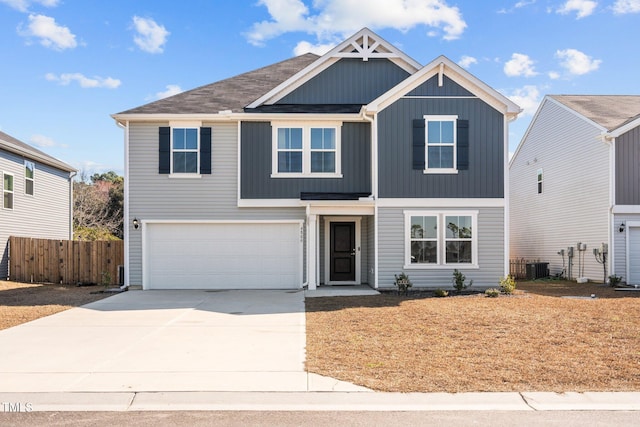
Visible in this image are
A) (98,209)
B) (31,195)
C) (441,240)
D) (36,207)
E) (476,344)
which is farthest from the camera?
(98,209)

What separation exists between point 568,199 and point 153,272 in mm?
15464

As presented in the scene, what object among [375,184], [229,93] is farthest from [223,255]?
[229,93]

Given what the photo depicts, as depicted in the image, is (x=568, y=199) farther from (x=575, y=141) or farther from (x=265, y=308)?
(x=265, y=308)

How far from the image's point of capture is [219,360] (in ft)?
24.1

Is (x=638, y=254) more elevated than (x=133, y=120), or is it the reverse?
(x=133, y=120)

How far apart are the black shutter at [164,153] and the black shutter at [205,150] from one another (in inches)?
38.0

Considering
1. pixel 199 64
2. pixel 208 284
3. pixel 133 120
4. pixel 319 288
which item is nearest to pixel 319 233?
pixel 319 288

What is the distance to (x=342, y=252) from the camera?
55.6 feet

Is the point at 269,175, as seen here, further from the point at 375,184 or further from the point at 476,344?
the point at 476,344

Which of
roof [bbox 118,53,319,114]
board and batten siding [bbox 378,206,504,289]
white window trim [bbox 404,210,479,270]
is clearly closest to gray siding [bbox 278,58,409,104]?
roof [bbox 118,53,319,114]

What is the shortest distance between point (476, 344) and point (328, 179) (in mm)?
8653

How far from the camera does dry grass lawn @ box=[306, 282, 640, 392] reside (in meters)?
6.23

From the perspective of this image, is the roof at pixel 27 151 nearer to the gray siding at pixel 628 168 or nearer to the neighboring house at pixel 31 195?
the neighboring house at pixel 31 195

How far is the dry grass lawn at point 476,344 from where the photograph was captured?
623cm
